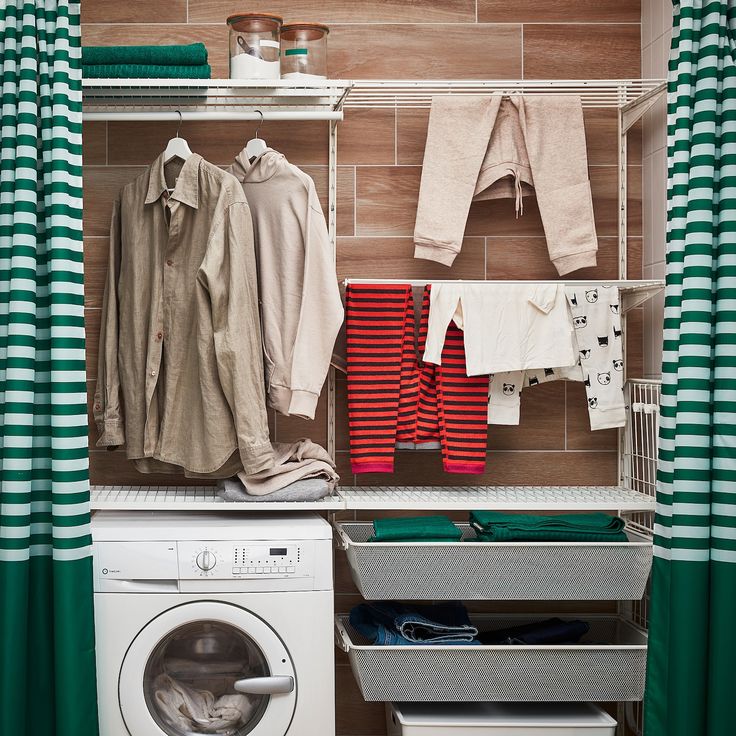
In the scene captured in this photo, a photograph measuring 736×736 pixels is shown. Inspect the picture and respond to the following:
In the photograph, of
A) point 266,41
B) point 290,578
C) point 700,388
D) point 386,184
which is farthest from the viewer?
point 386,184

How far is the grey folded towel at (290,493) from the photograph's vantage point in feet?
7.40

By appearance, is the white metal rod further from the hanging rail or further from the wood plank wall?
the hanging rail

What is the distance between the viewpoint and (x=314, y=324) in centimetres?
235

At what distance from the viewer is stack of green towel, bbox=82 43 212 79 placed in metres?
2.26

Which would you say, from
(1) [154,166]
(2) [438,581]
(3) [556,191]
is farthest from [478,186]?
(2) [438,581]

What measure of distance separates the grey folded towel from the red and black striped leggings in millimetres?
203

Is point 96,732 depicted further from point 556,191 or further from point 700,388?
point 556,191

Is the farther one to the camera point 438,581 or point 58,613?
point 438,581

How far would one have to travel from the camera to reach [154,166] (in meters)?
2.38

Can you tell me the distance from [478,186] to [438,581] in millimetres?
1188

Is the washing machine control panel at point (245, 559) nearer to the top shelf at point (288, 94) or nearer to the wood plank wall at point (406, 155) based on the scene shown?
the wood plank wall at point (406, 155)

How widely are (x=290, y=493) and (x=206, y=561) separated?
29 cm

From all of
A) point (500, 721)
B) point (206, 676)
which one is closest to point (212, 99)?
point (206, 676)

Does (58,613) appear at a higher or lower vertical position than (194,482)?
lower
